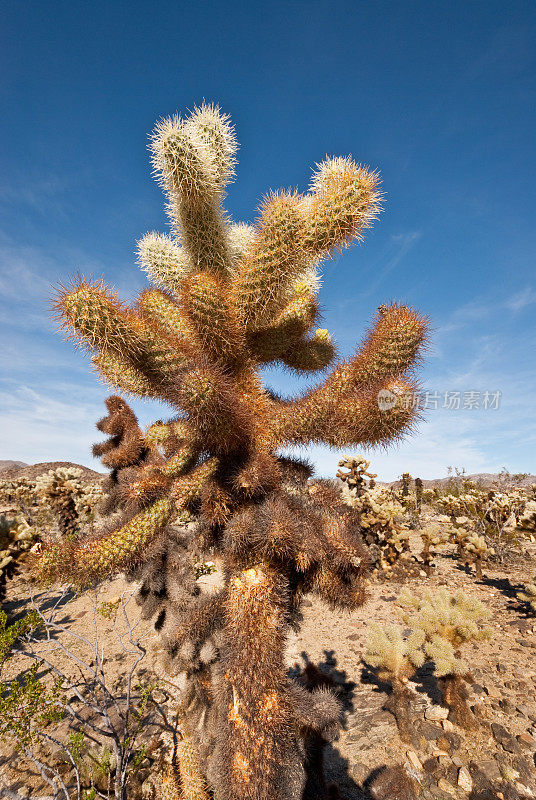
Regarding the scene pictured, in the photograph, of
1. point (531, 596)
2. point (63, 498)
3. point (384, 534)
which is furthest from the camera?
point (63, 498)

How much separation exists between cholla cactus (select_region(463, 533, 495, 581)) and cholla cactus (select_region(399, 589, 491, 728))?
4.33 m

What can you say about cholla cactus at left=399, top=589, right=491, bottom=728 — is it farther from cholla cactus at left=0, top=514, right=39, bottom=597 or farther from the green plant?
cholla cactus at left=0, top=514, right=39, bottom=597

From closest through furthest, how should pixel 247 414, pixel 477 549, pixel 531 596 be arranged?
1. pixel 247 414
2. pixel 531 596
3. pixel 477 549

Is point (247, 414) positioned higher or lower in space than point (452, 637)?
higher

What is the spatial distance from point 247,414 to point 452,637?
172 inches

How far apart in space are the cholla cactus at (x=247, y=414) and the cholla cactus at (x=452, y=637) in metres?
2.27

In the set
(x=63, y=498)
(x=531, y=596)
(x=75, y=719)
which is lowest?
(x=75, y=719)

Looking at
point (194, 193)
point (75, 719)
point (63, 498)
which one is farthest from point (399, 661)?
point (63, 498)

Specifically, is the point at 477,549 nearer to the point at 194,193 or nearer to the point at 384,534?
the point at 384,534

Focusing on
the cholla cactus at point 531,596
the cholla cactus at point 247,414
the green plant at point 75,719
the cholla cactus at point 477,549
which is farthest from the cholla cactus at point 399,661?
the cholla cactus at point 477,549

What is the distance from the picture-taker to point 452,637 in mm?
4547

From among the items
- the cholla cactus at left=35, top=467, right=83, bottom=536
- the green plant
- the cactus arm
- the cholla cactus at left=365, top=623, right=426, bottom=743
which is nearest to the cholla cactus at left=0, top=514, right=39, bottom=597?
the cholla cactus at left=35, top=467, right=83, bottom=536

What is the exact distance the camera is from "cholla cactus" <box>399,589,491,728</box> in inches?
158

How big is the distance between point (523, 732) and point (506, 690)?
75cm
